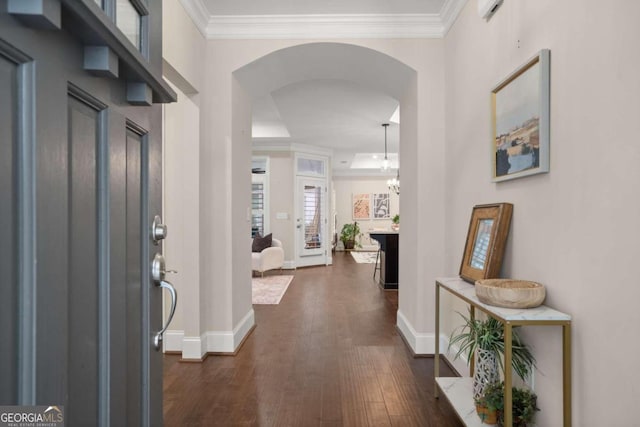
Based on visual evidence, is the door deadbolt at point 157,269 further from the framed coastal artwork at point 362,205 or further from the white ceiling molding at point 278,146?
the framed coastal artwork at point 362,205

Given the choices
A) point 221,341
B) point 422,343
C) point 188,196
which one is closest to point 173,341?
point 221,341

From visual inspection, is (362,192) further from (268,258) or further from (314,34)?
(314,34)

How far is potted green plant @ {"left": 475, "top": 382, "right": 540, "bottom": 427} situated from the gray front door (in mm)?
1485

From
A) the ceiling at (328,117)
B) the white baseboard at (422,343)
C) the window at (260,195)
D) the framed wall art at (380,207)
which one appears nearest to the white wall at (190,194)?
the ceiling at (328,117)

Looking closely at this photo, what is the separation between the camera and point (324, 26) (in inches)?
118

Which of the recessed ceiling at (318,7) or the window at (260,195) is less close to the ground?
the recessed ceiling at (318,7)

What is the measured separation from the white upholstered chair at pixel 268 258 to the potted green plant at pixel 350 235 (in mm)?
4852

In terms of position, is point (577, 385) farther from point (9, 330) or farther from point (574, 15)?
point (9, 330)

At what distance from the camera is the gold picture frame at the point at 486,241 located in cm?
188

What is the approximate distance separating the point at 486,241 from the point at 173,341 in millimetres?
2589

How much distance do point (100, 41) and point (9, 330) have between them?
48 centimetres

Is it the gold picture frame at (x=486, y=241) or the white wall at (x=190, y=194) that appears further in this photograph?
the white wall at (x=190, y=194)

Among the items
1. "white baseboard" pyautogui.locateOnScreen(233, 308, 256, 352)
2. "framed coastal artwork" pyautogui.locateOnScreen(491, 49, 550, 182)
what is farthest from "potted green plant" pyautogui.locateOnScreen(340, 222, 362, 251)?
"framed coastal artwork" pyautogui.locateOnScreen(491, 49, 550, 182)

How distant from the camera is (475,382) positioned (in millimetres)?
1825
